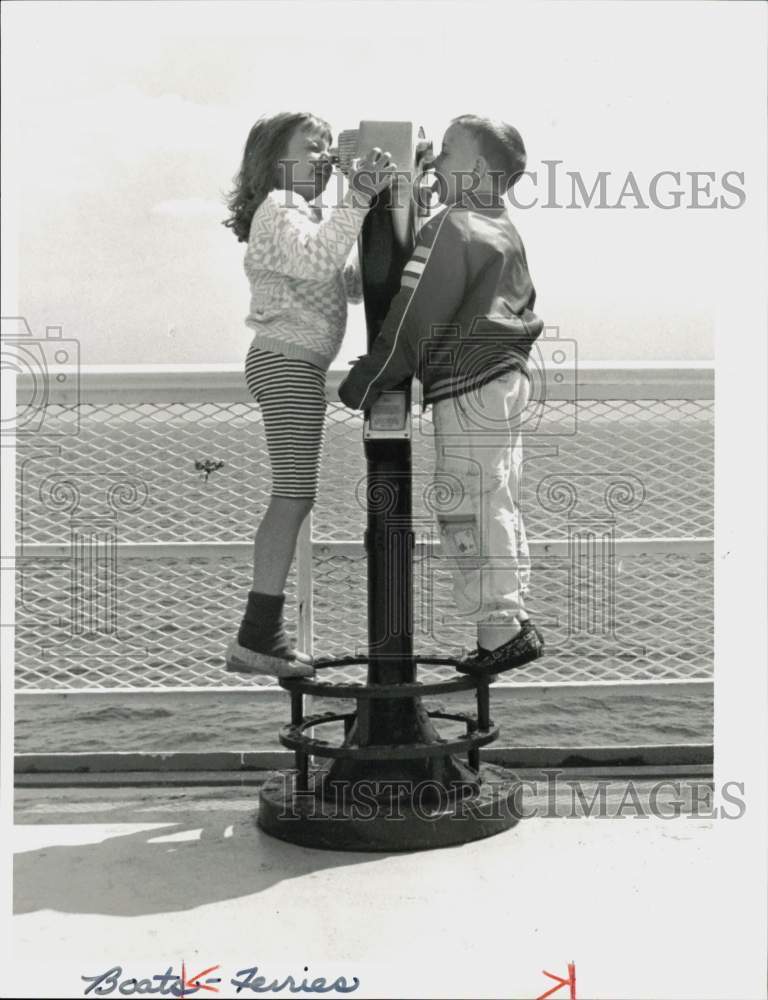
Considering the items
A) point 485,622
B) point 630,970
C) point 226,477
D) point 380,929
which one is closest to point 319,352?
point 485,622

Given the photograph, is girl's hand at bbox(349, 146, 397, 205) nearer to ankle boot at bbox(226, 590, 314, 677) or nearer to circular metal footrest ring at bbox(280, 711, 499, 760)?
ankle boot at bbox(226, 590, 314, 677)

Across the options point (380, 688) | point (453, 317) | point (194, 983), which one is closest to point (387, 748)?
point (380, 688)

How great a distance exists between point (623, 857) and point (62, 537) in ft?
6.89

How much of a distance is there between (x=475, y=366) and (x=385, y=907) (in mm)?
1264

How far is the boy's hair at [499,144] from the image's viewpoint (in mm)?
2809

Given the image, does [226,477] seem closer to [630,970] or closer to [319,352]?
[319,352]

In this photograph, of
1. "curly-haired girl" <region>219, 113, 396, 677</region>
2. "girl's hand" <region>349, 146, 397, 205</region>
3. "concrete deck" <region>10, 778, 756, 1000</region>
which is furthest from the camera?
"curly-haired girl" <region>219, 113, 396, 677</region>

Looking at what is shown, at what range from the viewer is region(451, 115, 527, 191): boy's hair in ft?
9.21

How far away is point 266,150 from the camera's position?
9.11 feet

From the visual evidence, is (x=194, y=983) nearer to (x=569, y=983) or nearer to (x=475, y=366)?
(x=569, y=983)

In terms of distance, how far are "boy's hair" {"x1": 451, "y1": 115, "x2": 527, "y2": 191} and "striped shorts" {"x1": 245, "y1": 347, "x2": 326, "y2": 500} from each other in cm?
69

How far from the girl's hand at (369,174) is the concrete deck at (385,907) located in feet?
5.14

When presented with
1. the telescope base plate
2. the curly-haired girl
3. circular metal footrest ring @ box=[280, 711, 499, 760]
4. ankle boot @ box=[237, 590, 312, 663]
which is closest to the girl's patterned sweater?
the curly-haired girl

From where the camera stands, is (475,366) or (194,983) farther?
(475,366)
